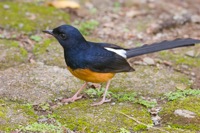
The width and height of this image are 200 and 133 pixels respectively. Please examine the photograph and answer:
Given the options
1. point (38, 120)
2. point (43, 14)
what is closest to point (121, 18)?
point (43, 14)

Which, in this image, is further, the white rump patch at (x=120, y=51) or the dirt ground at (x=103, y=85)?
the white rump patch at (x=120, y=51)

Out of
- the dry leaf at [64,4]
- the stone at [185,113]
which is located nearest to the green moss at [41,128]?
the stone at [185,113]

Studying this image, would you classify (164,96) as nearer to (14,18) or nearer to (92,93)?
(92,93)

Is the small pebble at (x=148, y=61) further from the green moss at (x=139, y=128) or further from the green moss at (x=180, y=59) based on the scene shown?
the green moss at (x=139, y=128)

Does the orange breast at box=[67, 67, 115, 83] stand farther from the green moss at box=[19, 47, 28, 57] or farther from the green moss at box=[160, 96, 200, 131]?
the green moss at box=[19, 47, 28, 57]

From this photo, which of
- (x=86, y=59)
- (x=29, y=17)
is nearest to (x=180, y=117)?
(x=86, y=59)
